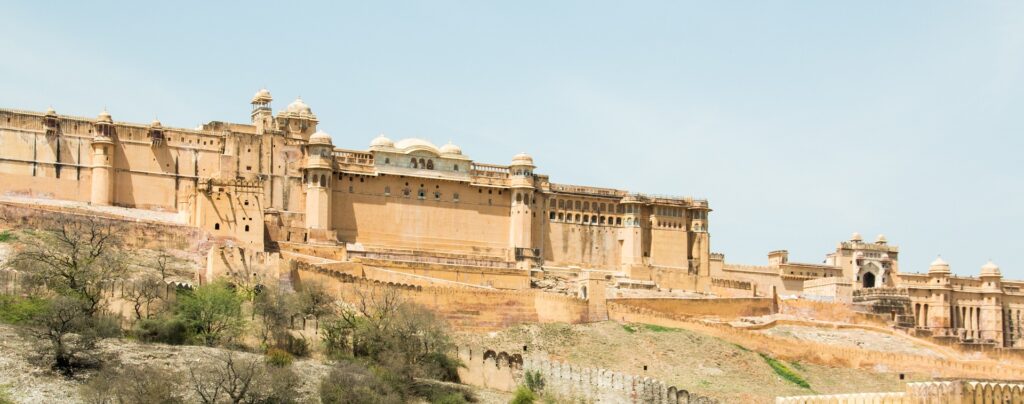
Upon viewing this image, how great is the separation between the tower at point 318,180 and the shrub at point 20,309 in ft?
70.1

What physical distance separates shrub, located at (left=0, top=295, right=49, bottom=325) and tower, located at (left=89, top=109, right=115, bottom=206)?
17.1 meters

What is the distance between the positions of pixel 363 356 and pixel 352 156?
22.6 meters

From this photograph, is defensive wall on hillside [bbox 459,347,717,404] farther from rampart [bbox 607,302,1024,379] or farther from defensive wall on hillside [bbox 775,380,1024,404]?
defensive wall on hillside [bbox 775,380,1024,404]

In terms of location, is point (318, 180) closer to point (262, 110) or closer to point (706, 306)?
point (262, 110)

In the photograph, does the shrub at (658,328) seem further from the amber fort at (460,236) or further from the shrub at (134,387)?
the shrub at (134,387)

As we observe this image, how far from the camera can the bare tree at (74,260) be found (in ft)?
158

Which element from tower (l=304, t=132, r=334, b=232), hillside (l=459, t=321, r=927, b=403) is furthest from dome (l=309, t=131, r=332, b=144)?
hillside (l=459, t=321, r=927, b=403)

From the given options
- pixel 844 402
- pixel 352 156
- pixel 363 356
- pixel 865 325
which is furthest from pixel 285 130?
pixel 844 402

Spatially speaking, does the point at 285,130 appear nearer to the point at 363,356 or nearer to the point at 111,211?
the point at 111,211

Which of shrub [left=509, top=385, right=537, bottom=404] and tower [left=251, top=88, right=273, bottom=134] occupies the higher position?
tower [left=251, top=88, right=273, bottom=134]

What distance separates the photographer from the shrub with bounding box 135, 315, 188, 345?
4650cm

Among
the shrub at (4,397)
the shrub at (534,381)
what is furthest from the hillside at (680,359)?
the shrub at (4,397)

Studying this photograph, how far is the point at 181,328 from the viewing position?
155 feet

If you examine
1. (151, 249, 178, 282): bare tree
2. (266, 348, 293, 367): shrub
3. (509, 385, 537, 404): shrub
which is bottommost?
(509, 385, 537, 404): shrub
